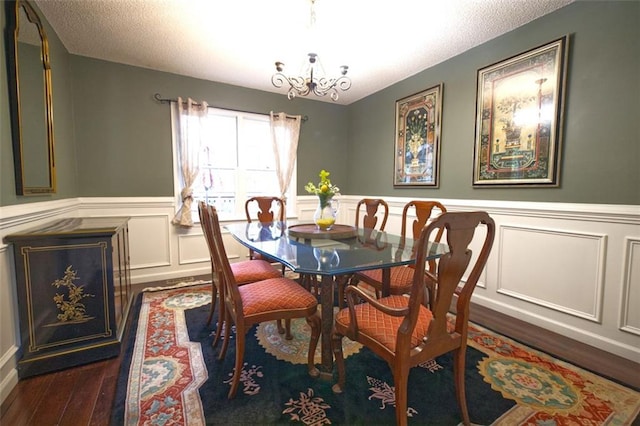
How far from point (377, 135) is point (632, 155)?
2.58m

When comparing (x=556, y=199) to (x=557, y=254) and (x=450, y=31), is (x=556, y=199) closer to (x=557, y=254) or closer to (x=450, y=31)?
(x=557, y=254)

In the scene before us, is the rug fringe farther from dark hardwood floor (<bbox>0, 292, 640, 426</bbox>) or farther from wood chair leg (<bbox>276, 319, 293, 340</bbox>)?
wood chair leg (<bbox>276, 319, 293, 340</bbox>)

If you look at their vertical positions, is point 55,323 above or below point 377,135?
below

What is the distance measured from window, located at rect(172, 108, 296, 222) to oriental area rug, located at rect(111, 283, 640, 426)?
204cm

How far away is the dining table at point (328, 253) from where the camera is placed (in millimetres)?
1380

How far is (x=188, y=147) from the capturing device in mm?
3424

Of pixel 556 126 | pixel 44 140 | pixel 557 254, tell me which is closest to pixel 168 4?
pixel 44 140

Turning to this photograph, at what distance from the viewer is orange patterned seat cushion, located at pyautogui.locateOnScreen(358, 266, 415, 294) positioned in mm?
1896

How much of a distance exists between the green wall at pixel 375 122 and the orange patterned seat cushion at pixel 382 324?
5.67ft

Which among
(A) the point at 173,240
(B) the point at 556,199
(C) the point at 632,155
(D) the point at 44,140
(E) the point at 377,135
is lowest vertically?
(A) the point at 173,240

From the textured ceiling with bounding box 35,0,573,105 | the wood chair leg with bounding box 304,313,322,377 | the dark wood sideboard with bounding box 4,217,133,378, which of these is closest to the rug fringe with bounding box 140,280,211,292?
the dark wood sideboard with bounding box 4,217,133,378

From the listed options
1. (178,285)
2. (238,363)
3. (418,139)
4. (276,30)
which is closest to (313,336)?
(238,363)

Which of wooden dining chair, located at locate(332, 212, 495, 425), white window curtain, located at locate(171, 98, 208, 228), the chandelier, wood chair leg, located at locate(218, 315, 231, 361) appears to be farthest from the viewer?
white window curtain, located at locate(171, 98, 208, 228)

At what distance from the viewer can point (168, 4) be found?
6.97ft
